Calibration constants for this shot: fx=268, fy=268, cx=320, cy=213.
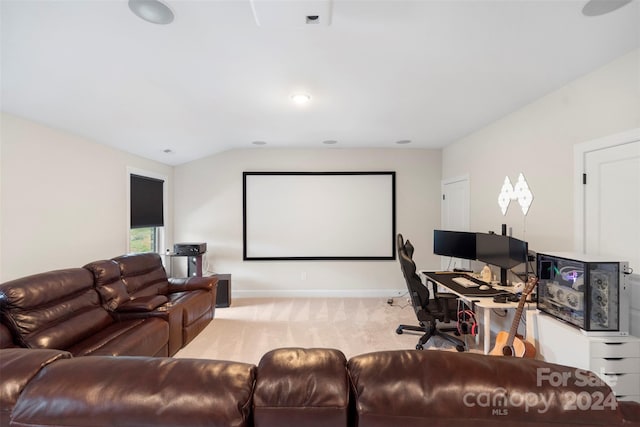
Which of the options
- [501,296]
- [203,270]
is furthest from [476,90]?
[203,270]

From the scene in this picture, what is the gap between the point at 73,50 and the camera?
5.99 feet

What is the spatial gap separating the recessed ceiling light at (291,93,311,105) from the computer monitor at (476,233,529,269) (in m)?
2.51

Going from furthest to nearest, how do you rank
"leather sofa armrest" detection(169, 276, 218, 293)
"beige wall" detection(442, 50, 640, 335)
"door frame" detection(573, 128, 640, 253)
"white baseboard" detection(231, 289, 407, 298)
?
"white baseboard" detection(231, 289, 407, 298) → "leather sofa armrest" detection(169, 276, 218, 293) → "door frame" detection(573, 128, 640, 253) → "beige wall" detection(442, 50, 640, 335)

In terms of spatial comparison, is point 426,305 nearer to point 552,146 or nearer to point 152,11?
point 552,146

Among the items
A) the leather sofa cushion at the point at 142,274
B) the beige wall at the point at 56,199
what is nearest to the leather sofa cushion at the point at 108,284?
the leather sofa cushion at the point at 142,274

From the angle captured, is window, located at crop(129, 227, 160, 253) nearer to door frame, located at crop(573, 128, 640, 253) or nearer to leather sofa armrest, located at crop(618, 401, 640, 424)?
leather sofa armrest, located at crop(618, 401, 640, 424)

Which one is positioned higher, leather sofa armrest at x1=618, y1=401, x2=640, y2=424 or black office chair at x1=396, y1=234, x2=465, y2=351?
leather sofa armrest at x1=618, y1=401, x2=640, y2=424

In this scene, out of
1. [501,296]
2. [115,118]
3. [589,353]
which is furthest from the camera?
[115,118]

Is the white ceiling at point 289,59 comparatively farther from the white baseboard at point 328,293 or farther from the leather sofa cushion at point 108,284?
the white baseboard at point 328,293

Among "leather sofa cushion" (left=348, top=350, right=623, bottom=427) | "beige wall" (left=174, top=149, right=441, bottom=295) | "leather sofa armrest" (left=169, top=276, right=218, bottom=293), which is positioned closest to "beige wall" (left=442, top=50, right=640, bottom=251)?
"beige wall" (left=174, top=149, right=441, bottom=295)

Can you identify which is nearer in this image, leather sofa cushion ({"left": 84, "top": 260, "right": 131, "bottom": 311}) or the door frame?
the door frame

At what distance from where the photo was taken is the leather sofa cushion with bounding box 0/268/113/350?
6.28ft

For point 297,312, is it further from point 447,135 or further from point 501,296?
point 447,135

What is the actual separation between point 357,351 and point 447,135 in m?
3.21
